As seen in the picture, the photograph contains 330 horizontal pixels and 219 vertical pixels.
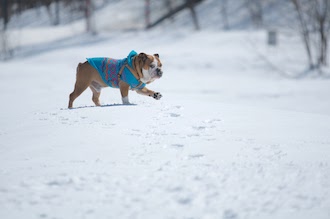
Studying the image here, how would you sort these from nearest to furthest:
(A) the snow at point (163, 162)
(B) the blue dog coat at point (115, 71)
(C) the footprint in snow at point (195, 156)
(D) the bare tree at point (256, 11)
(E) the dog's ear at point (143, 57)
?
(A) the snow at point (163, 162)
(C) the footprint in snow at point (195, 156)
(E) the dog's ear at point (143, 57)
(B) the blue dog coat at point (115, 71)
(D) the bare tree at point (256, 11)

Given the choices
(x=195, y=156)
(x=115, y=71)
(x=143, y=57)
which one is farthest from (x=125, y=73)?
(x=195, y=156)

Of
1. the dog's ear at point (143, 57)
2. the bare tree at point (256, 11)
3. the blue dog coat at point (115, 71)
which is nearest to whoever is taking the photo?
the dog's ear at point (143, 57)

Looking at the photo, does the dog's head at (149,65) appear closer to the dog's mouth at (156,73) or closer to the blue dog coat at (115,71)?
the dog's mouth at (156,73)

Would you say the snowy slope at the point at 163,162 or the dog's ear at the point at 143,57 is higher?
the dog's ear at the point at 143,57

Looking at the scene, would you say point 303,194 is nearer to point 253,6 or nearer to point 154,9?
point 253,6

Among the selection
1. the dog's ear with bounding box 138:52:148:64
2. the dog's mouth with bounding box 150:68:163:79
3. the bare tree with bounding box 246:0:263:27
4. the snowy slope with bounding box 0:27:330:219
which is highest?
the bare tree with bounding box 246:0:263:27

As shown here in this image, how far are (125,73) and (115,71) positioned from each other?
0.55ft

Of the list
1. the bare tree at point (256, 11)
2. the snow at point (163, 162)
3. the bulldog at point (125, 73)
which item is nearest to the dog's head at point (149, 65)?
the bulldog at point (125, 73)

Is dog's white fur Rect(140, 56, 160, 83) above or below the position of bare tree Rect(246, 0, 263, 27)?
below

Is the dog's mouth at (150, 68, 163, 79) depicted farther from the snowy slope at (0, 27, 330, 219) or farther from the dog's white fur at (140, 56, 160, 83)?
the snowy slope at (0, 27, 330, 219)

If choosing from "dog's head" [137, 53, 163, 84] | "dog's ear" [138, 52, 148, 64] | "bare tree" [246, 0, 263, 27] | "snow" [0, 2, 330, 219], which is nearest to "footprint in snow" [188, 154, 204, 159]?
"snow" [0, 2, 330, 219]

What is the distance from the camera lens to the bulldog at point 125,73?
5301 millimetres

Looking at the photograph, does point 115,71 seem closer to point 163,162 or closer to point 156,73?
point 156,73

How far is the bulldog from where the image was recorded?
530 cm
